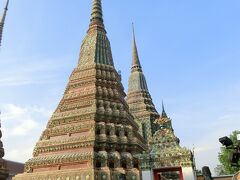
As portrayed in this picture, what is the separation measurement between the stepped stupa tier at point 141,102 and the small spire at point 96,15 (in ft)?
50.5

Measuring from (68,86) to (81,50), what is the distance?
513 cm

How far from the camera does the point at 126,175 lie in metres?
23.0

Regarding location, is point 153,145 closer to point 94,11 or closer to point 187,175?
point 187,175

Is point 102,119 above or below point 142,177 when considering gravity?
above

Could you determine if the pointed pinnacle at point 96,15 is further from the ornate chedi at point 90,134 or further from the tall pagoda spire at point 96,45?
the ornate chedi at point 90,134

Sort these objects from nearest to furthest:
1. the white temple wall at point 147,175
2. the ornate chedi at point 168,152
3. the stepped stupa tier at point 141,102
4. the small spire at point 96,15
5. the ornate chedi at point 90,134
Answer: the ornate chedi at point 168,152
the white temple wall at point 147,175
the ornate chedi at point 90,134
the small spire at point 96,15
the stepped stupa tier at point 141,102

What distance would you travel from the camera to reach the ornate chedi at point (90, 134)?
75.9 feet

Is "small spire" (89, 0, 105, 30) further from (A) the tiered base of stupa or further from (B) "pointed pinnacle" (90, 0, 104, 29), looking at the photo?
(A) the tiered base of stupa

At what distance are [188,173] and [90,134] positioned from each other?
8716 mm

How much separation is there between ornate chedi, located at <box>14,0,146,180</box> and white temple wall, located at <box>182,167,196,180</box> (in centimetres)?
408

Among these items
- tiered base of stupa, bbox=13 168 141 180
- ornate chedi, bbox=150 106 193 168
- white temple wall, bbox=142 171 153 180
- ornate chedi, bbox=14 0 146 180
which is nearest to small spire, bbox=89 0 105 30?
ornate chedi, bbox=14 0 146 180

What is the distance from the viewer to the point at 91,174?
2180 cm

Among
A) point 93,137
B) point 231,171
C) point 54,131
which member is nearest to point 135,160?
point 93,137

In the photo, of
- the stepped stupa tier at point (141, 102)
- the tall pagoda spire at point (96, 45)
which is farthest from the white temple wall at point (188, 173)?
the stepped stupa tier at point (141, 102)
